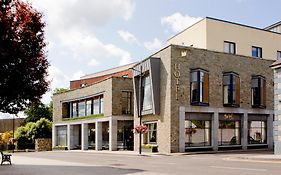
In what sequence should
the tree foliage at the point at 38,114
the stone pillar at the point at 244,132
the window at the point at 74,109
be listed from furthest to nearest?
the tree foliage at the point at 38,114 < the window at the point at 74,109 < the stone pillar at the point at 244,132

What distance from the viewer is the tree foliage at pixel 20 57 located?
18.9 m

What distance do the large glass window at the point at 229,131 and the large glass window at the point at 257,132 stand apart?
1.57 meters

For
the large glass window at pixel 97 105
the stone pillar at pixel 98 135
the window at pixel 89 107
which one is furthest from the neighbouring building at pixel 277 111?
the window at pixel 89 107

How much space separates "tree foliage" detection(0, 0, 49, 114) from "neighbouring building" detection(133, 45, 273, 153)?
64.4ft

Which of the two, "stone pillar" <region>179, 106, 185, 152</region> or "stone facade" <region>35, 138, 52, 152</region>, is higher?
"stone pillar" <region>179, 106, 185, 152</region>

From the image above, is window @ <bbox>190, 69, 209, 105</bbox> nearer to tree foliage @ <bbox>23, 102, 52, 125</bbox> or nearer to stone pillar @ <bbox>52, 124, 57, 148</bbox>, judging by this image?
stone pillar @ <bbox>52, 124, 57, 148</bbox>

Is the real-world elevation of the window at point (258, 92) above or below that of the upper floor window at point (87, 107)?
above

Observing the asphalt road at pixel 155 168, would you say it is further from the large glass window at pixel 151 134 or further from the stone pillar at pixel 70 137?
the stone pillar at pixel 70 137

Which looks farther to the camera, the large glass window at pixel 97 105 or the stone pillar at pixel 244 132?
the large glass window at pixel 97 105

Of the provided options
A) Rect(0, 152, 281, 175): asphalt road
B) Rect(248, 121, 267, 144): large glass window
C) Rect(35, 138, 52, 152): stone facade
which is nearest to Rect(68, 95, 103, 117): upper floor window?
Rect(35, 138, 52, 152): stone facade

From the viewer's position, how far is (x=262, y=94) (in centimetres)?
4375

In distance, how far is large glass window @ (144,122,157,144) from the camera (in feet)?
139

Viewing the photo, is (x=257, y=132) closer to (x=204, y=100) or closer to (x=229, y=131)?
(x=229, y=131)

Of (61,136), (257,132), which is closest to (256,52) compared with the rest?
(257,132)
